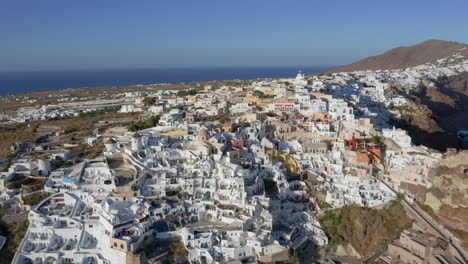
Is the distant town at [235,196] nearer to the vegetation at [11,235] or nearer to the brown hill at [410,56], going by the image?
the vegetation at [11,235]

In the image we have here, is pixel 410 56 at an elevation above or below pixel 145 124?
above

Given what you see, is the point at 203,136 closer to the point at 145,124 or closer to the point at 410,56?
the point at 145,124

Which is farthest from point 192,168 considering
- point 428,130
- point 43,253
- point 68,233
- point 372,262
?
point 428,130

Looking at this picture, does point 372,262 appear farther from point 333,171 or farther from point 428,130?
point 428,130

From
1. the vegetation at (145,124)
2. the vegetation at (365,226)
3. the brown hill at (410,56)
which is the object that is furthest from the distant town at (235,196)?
the brown hill at (410,56)

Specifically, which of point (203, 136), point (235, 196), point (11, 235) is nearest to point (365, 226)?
point (235, 196)

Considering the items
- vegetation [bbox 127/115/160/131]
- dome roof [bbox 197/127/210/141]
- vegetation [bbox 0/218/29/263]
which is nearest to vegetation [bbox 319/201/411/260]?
dome roof [bbox 197/127/210/141]
